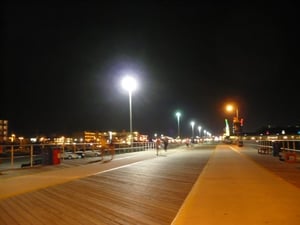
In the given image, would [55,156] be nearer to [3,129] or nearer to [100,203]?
[100,203]

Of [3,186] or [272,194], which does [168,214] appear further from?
[3,186]

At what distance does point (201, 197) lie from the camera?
1168cm

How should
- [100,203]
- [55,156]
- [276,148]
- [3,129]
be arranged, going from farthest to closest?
[3,129] < [276,148] < [55,156] < [100,203]

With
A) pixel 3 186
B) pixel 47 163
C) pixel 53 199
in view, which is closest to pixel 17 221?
pixel 53 199

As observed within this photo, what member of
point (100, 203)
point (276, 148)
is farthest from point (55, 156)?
point (276, 148)

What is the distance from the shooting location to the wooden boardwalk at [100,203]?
8.96m

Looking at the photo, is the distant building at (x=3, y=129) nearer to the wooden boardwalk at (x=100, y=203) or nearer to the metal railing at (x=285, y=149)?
the metal railing at (x=285, y=149)

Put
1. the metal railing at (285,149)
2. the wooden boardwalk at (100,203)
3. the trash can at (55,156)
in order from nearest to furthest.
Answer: the wooden boardwalk at (100,203) → the trash can at (55,156) → the metal railing at (285,149)

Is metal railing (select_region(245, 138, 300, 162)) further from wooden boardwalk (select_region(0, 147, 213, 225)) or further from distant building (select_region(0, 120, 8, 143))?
distant building (select_region(0, 120, 8, 143))

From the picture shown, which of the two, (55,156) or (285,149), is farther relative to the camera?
(285,149)

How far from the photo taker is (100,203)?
10938 mm

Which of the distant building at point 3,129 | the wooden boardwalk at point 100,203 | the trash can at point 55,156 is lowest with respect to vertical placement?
the wooden boardwalk at point 100,203

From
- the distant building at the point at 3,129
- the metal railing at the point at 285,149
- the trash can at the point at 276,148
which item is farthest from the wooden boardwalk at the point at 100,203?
the distant building at the point at 3,129

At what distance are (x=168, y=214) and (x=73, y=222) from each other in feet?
7.26
